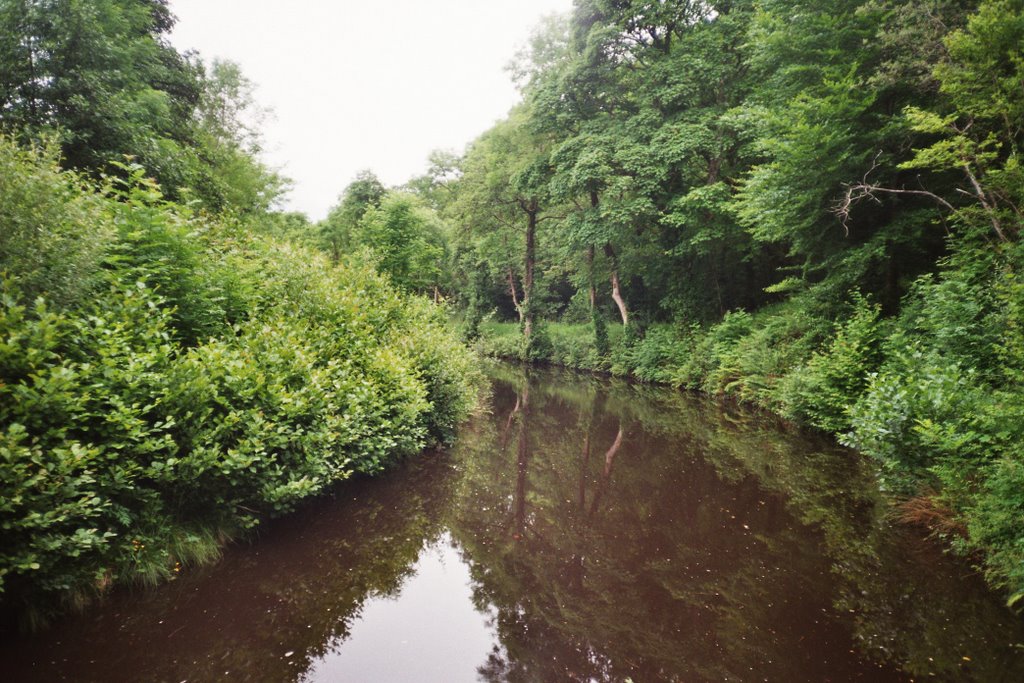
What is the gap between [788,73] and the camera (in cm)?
1020

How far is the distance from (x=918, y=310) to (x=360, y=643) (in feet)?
32.0

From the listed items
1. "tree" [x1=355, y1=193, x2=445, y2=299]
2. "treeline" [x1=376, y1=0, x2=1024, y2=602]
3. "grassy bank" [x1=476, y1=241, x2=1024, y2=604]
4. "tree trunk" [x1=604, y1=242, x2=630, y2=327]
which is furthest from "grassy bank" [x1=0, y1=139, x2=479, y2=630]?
"tree trunk" [x1=604, y1=242, x2=630, y2=327]

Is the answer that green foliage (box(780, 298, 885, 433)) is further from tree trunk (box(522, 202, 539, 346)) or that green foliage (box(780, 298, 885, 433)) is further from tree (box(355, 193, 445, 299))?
tree trunk (box(522, 202, 539, 346))

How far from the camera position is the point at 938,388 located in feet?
17.8

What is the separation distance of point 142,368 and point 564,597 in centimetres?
420

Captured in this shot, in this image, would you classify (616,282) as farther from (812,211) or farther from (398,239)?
(812,211)

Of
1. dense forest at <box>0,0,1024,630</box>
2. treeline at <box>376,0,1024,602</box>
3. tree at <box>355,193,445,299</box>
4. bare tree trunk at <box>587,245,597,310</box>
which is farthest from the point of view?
bare tree trunk at <box>587,245,597,310</box>

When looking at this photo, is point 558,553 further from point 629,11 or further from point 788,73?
point 629,11

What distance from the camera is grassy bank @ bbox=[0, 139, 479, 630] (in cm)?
309

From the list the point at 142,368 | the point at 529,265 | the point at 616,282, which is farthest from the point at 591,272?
the point at 142,368

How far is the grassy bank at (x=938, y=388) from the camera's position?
→ 4.15 meters

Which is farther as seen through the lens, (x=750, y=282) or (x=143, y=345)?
(x=750, y=282)

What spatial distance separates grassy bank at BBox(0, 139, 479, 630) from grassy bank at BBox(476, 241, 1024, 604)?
6.38 metres

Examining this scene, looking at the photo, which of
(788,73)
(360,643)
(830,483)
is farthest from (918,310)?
(360,643)
